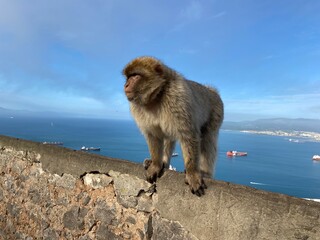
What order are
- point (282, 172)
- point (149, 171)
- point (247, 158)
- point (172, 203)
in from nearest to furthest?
point (172, 203), point (149, 171), point (282, 172), point (247, 158)

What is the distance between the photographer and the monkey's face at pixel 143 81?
2463 millimetres

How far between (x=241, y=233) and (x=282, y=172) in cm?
4135

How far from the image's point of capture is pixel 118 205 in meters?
2.50

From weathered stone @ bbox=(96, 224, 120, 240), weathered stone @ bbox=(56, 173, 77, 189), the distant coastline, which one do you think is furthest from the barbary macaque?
the distant coastline

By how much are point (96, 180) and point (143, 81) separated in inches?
36.0

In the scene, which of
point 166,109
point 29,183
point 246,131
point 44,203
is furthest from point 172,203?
point 246,131

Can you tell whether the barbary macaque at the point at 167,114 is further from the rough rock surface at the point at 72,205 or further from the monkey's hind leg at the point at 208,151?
the rough rock surface at the point at 72,205

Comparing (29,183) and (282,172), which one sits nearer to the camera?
(29,183)

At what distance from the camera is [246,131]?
11250cm

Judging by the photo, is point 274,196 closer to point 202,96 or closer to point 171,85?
point 171,85

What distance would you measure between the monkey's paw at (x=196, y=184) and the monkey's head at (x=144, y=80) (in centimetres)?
71

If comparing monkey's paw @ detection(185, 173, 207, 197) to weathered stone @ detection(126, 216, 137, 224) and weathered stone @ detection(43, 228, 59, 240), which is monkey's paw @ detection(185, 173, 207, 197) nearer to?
weathered stone @ detection(126, 216, 137, 224)

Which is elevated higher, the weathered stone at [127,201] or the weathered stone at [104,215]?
the weathered stone at [127,201]

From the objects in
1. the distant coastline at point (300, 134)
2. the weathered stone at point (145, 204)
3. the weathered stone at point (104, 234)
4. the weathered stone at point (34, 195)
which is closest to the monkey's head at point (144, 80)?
the weathered stone at point (145, 204)
